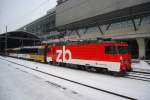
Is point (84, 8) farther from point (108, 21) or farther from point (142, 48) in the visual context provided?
point (142, 48)

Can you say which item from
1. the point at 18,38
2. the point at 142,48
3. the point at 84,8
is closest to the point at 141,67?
the point at 142,48

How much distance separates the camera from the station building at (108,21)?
35688mm

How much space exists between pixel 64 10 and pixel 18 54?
22949 millimetres

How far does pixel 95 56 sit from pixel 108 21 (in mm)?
27518

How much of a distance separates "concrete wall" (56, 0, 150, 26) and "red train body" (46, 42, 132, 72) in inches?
849

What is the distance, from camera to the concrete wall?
38.5 m

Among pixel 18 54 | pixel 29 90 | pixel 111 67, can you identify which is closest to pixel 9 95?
pixel 29 90

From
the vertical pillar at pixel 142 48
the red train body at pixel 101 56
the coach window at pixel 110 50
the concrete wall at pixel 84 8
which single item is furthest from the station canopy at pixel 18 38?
the coach window at pixel 110 50

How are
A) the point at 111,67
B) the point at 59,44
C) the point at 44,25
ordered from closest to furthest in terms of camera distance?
the point at 111,67, the point at 59,44, the point at 44,25

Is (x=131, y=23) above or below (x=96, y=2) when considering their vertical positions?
below

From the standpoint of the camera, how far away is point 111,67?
14570 millimetres

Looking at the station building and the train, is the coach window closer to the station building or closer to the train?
the train

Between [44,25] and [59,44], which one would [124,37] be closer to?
[59,44]

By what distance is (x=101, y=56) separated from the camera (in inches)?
617
